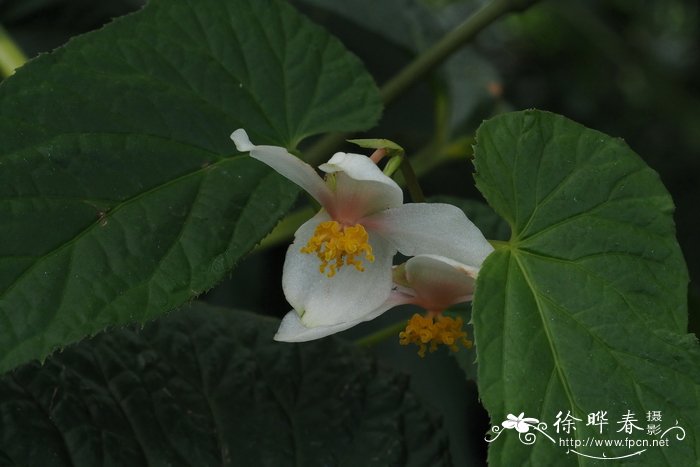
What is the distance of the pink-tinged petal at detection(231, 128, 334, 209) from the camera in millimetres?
679

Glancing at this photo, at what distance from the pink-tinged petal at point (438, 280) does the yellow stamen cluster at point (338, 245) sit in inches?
1.6

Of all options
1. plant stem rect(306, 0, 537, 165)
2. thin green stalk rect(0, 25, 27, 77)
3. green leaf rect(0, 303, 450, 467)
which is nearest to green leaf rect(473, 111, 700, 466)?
green leaf rect(0, 303, 450, 467)

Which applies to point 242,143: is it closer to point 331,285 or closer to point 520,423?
point 331,285

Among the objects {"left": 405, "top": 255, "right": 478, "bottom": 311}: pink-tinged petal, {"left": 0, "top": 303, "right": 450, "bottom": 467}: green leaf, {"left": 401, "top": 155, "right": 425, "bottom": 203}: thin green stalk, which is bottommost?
{"left": 0, "top": 303, "right": 450, "bottom": 467}: green leaf

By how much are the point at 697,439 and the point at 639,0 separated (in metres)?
2.15

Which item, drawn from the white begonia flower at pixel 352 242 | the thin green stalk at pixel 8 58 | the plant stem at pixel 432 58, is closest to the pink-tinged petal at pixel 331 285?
the white begonia flower at pixel 352 242

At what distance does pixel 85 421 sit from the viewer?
2.65ft

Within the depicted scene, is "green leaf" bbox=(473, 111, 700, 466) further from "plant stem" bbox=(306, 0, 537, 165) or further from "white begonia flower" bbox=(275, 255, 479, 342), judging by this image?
"plant stem" bbox=(306, 0, 537, 165)

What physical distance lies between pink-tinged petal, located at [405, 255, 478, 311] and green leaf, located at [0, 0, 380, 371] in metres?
0.12

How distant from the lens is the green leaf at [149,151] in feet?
2.27

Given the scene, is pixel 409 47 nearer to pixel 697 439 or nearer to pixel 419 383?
pixel 419 383

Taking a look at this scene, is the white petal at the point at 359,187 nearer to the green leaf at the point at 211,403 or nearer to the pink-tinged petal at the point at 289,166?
the pink-tinged petal at the point at 289,166

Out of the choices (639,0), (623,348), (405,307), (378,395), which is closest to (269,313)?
(405,307)

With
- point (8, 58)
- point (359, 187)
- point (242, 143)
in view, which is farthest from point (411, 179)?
point (8, 58)
